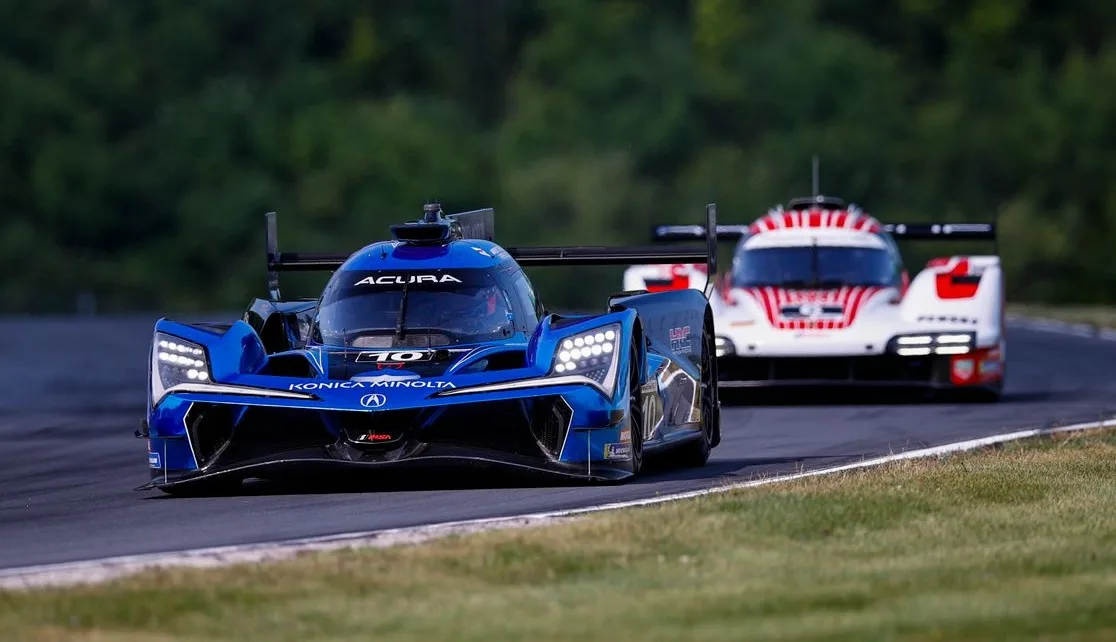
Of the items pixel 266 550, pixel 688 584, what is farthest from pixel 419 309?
pixel 688 584

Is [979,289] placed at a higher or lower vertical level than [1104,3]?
lower

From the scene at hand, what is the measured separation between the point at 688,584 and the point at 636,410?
3977 mm

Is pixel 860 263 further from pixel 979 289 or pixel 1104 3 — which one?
pixel 1104 3

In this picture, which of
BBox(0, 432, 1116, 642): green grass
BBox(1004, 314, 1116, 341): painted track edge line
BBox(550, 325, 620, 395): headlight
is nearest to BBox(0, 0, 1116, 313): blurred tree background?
BBox(1004, 314, 1116, 341): painted track edge line

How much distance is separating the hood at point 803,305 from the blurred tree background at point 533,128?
41564 millimetres

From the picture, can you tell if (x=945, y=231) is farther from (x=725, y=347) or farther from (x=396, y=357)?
(x=396, y=357)

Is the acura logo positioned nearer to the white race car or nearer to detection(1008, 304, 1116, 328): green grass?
the white race car

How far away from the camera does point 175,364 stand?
35.6 ft

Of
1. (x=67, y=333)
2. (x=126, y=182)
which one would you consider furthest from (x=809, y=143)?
(x=67, y=333)

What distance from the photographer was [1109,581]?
709cm

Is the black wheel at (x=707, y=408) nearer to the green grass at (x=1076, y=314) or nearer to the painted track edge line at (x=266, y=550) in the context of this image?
the painted track edge line at (x=266, y=550)

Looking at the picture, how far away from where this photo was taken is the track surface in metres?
9.17

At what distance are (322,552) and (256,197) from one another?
62.9 m

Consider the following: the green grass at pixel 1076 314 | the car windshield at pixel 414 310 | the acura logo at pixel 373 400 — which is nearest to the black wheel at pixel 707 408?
the car windshield at pixel 414 310
